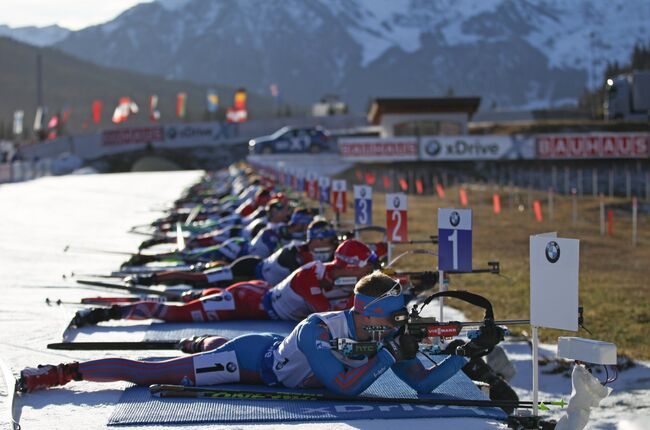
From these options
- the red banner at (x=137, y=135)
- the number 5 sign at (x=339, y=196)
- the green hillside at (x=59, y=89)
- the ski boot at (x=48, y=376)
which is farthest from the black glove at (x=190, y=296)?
the green hillside at (x=59, y=89)

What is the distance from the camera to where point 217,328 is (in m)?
10.5

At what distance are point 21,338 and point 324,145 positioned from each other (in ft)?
161

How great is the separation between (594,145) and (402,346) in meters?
44.7

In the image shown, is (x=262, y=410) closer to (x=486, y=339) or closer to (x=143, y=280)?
(x=486, y=339)

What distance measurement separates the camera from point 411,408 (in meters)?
7.50

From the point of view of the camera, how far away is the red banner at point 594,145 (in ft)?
164

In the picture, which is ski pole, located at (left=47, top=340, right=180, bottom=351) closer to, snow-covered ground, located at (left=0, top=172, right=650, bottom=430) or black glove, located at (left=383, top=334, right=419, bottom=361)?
snow-covered ground, located at (left=0, top=172, right=650, bottom=430)

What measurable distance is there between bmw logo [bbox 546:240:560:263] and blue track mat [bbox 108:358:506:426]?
114cm

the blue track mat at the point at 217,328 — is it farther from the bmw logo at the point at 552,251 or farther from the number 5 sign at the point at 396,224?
the bmw logo at the point at 552,251

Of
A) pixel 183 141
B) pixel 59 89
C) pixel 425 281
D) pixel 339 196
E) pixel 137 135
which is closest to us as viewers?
pixel 425 281

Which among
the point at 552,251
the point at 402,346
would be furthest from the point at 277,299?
the point at 552,251

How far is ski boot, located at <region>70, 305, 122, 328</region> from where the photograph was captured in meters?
10.8

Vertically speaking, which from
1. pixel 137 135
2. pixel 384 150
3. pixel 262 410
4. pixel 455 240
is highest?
pixel 137 135

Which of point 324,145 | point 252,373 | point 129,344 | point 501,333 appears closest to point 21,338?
point 129,344
